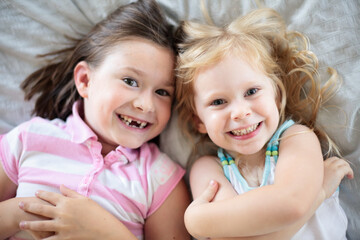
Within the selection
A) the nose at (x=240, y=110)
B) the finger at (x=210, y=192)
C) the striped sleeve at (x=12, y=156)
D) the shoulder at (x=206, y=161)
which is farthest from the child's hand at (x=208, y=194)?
the striped sleeve at (x=12, y=156)

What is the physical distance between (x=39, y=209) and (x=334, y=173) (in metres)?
0.95

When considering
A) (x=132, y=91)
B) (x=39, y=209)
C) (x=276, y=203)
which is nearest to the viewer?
(x=276, y=203)

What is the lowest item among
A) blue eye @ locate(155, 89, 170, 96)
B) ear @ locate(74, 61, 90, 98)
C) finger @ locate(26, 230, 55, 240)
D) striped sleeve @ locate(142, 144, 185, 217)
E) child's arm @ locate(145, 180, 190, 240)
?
child's arm @ locate(145, 180, 190, 240)

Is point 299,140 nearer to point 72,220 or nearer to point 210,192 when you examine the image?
point 210,192

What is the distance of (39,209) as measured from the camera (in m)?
1.08

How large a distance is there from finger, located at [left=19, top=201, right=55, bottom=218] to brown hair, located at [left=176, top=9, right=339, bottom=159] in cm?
57

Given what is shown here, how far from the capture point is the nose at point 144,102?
46.3 inches

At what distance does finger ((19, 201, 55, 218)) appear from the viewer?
1080mm

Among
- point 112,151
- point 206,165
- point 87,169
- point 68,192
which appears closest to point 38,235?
point 68,192

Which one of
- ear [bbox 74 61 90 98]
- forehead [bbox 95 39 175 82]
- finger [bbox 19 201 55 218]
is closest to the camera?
finger [bbox 19 201 55 218]

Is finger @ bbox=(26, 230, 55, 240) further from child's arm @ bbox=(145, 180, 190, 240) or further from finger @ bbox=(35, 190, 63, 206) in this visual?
child's arm @ bbox=(145, 180, 190, 240)

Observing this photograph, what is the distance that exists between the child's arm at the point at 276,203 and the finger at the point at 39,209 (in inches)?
16.8

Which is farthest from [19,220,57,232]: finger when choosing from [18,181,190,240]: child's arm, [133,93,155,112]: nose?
[133,93,155,112]: nose

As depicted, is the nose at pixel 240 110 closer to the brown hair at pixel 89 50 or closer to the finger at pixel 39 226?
the brown hair at pixel 89 50
